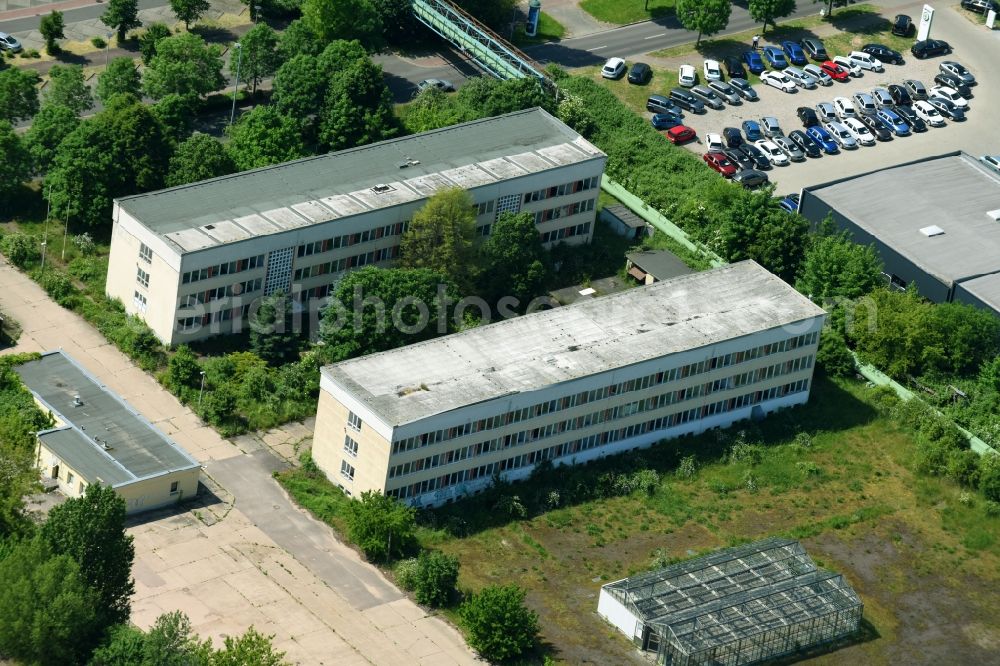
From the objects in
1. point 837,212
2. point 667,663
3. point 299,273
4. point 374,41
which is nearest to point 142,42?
point 374,41

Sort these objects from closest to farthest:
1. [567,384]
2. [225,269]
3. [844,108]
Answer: [567,384] < [225,269] < [844,108]

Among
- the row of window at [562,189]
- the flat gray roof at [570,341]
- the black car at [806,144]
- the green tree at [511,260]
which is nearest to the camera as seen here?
the flat gray roof at [570,341]

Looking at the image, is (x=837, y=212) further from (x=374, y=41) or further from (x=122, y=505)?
(x=122, y=505)

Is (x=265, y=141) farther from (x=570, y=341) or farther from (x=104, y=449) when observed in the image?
(x=104, y=449)

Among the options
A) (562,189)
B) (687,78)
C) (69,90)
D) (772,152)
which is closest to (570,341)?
(562,189)

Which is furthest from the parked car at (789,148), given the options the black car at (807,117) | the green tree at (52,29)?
the green tree at (52,29)

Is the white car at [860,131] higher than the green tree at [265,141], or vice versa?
the white car at [860,131]

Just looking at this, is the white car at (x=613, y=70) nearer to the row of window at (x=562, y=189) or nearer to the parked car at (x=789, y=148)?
the parked car at (x=789, y=148)
